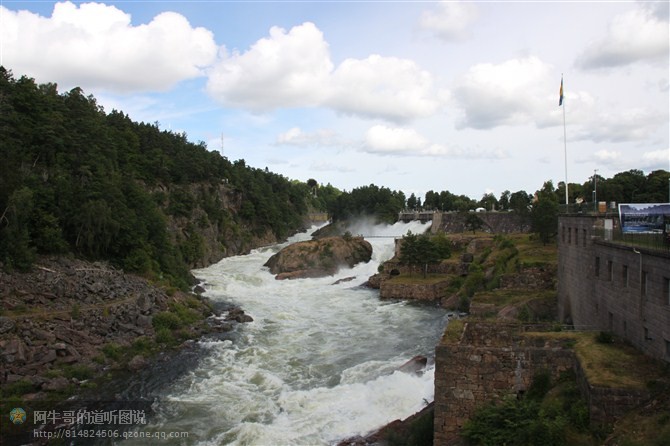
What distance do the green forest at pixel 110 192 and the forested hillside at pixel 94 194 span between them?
0.10 m

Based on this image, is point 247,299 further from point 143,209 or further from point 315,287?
point 143,209

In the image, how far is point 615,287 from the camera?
17.6 m

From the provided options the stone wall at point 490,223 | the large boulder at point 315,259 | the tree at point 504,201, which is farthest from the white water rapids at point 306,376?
the tree at point 504,201

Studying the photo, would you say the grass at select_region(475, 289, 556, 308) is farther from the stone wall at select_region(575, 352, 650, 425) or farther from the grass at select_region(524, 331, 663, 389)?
the stone wall at select_region(575, 352, 650, 425)

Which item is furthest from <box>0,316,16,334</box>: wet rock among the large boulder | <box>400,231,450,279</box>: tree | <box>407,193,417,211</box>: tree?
<box>407,193,417,211</box>: tree

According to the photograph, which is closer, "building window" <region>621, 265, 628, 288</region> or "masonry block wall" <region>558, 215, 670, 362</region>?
"masonry block wall" <region>558, 215, 670, 362</region>

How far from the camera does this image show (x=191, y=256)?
66000 millimetres

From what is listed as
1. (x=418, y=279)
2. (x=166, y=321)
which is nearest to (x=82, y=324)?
(x=166, y=321)

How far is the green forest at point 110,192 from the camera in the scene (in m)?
39.6

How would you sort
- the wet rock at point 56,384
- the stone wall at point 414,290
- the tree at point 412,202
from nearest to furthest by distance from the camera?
1. the wet rock at point 56,384
2. the stone wall at point 414,290
3. the tree at point 412,202

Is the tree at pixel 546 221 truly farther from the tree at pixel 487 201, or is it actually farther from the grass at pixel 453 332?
the tree at pixel 487 201

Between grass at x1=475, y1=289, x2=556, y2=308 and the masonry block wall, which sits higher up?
the masonry block wall

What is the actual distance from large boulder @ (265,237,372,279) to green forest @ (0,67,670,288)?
37.7 feet

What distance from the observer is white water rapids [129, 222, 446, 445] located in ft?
64.8
